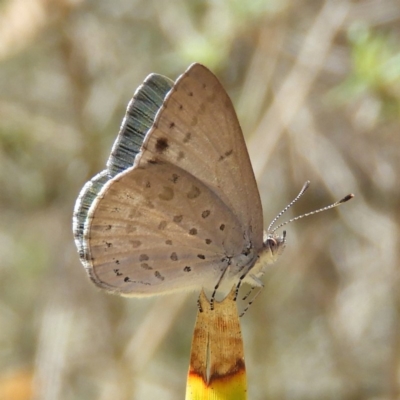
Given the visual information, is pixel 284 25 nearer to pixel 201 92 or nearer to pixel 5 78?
pixel 201 92

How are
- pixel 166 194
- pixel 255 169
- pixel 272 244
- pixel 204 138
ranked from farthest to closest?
pixel 255 169
pixel 272 244
pixel 166 194
pixel 204 138

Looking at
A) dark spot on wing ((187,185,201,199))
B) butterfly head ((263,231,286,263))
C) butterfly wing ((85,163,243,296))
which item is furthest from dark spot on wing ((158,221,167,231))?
butterfly head ((263,231,286,263))

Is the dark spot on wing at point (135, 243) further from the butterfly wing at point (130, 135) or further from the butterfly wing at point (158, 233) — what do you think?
the butterfly wing at point (130, 135)

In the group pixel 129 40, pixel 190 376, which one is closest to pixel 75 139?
pixel 129 40

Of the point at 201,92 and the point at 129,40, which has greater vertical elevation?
the point at 129,40

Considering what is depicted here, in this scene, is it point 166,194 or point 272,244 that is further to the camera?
point 272,244

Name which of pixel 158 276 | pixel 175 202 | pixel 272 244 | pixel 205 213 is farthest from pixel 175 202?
pixel 272 244

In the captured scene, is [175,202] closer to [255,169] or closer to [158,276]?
[158,276]
